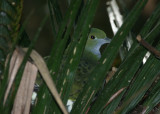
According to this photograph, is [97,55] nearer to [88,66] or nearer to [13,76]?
[88,66]

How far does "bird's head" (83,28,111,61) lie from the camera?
5.55ft

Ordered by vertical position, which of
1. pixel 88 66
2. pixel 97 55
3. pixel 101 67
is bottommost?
pixel 97 55

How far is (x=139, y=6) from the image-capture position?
67 centimetres

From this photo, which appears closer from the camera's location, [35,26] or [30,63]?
[30,63]

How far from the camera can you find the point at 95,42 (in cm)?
180

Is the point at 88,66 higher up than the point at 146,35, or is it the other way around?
the point at 146,35

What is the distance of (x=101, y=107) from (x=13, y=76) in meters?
0.19

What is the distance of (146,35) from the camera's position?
738 mm

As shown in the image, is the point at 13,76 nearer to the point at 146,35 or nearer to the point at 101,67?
the point at 101,67

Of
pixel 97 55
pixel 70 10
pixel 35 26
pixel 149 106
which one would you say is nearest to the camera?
pixel 70 10

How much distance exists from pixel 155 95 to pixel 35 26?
2.49m

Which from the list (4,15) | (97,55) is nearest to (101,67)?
(4,15)

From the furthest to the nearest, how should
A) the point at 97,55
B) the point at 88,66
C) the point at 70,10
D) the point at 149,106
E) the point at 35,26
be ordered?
the point at 35,26
the point at 97,55
the point at 88,66
the point at 149,106
the point at 70,10

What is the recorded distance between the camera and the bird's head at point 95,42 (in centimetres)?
169
